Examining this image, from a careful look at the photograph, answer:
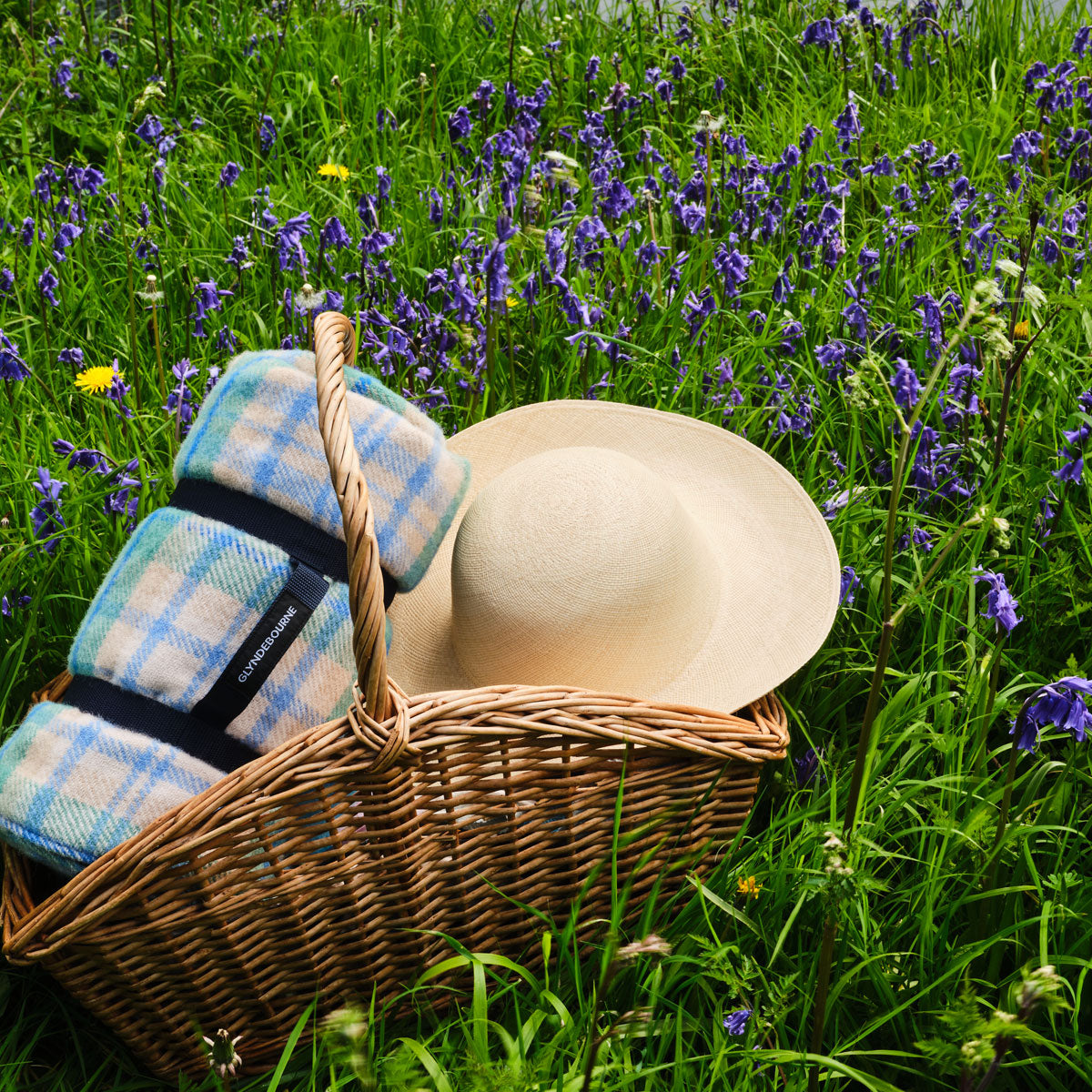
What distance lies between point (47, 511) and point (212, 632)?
0.75 metres

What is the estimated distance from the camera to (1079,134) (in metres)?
3.28

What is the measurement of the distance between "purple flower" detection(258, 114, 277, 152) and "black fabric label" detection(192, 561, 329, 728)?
263cm

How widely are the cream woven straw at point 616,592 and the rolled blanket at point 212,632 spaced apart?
0.21 metres

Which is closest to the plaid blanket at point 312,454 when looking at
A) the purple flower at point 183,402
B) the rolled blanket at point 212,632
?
the rolled blanket at point 212,632

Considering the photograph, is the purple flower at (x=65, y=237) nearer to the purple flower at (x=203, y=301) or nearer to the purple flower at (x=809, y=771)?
the purple flower at (x=203, y=301)

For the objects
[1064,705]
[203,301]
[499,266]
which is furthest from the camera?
[203,301]

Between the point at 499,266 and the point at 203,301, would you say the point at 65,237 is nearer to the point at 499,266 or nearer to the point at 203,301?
the point at 203,301

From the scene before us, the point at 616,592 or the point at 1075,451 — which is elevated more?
the point at 1075,451

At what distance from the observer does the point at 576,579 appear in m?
1.93

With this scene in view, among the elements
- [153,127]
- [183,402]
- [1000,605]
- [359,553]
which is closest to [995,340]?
[1000,605]

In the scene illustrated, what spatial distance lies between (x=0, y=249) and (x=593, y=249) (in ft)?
6.15

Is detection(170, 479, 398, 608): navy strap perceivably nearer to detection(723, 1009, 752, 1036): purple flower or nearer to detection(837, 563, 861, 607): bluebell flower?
detection(723, 1009, 752, 1036): purple flower

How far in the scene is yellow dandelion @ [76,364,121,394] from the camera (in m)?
2.80

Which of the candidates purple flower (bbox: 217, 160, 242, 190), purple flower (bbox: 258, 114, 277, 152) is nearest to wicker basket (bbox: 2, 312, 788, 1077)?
purple flower (bbox: 217, 160, 242, 190)
